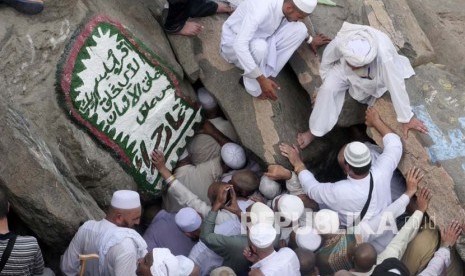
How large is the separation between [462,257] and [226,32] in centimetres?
271

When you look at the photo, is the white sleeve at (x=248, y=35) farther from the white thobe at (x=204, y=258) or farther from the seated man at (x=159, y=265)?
the seated man at (x=159, y=265)

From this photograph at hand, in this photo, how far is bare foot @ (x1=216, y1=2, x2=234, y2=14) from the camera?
7863 millimetres

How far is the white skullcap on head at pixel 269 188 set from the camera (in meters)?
7.11

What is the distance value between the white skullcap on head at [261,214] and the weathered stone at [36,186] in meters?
1.25

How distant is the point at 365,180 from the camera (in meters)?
6.62

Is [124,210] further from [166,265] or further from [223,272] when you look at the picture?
[223,272]

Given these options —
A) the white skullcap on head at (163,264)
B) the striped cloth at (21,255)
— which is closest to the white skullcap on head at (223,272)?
the white skullcap on head at (163,264)

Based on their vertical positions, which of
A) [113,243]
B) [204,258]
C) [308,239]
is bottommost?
[204,258]

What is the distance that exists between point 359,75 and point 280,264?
6.37ft

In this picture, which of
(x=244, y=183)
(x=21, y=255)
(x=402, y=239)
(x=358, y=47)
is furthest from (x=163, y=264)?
(x=358, y=47)

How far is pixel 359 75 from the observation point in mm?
7051

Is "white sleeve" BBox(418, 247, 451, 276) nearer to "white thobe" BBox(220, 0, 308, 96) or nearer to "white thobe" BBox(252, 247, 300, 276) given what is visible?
"white thobe" BBox(252, 247, 300, 276)

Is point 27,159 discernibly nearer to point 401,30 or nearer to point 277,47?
point 277,47

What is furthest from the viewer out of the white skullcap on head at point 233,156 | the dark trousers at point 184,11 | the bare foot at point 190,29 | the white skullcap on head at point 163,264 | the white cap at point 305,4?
the bare foot at point 190,29
